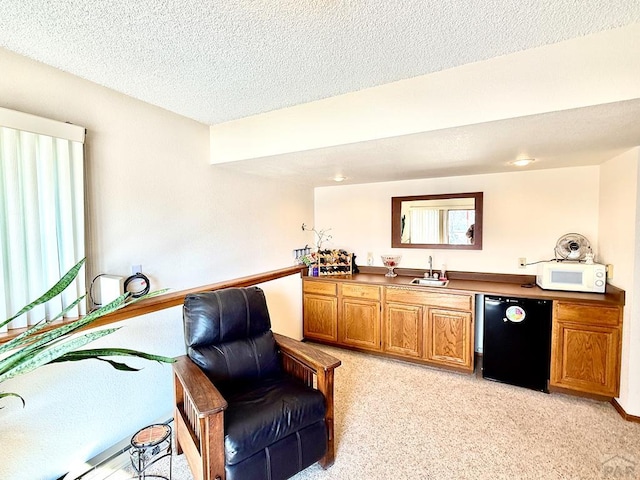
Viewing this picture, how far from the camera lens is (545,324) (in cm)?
276

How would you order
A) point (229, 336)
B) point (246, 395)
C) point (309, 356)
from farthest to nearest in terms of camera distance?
point (229, 336), point (309, 356), point (246, 395)

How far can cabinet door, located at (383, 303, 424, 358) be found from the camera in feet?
10.8

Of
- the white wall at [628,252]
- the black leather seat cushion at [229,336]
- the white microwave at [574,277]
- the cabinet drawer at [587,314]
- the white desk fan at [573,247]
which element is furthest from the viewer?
the white desk fan at [573,247]

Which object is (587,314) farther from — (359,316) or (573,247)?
(359,316)

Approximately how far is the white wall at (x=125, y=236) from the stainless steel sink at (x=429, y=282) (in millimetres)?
1832

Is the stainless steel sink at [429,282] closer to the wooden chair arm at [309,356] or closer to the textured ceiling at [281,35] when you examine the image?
the wooden chair arm at [309,356]

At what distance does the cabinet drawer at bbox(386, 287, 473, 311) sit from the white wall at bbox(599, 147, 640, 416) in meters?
1.11

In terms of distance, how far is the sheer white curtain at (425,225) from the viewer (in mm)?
3754

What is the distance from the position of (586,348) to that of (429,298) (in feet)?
4.21

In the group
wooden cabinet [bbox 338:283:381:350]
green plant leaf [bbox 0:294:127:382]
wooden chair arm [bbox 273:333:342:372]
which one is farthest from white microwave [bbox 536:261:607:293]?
green plant leaf [bbox 0:294:127:382]

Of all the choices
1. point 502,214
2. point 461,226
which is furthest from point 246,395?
point 502,214

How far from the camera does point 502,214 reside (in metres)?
3.44

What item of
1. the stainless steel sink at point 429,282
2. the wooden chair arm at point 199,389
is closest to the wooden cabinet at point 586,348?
the stainless steel sink at point 429,282

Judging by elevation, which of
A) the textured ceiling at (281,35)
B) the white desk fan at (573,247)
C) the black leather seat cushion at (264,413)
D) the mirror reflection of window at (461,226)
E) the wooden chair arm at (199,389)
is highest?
A: the textured ceiling at (281,35)
